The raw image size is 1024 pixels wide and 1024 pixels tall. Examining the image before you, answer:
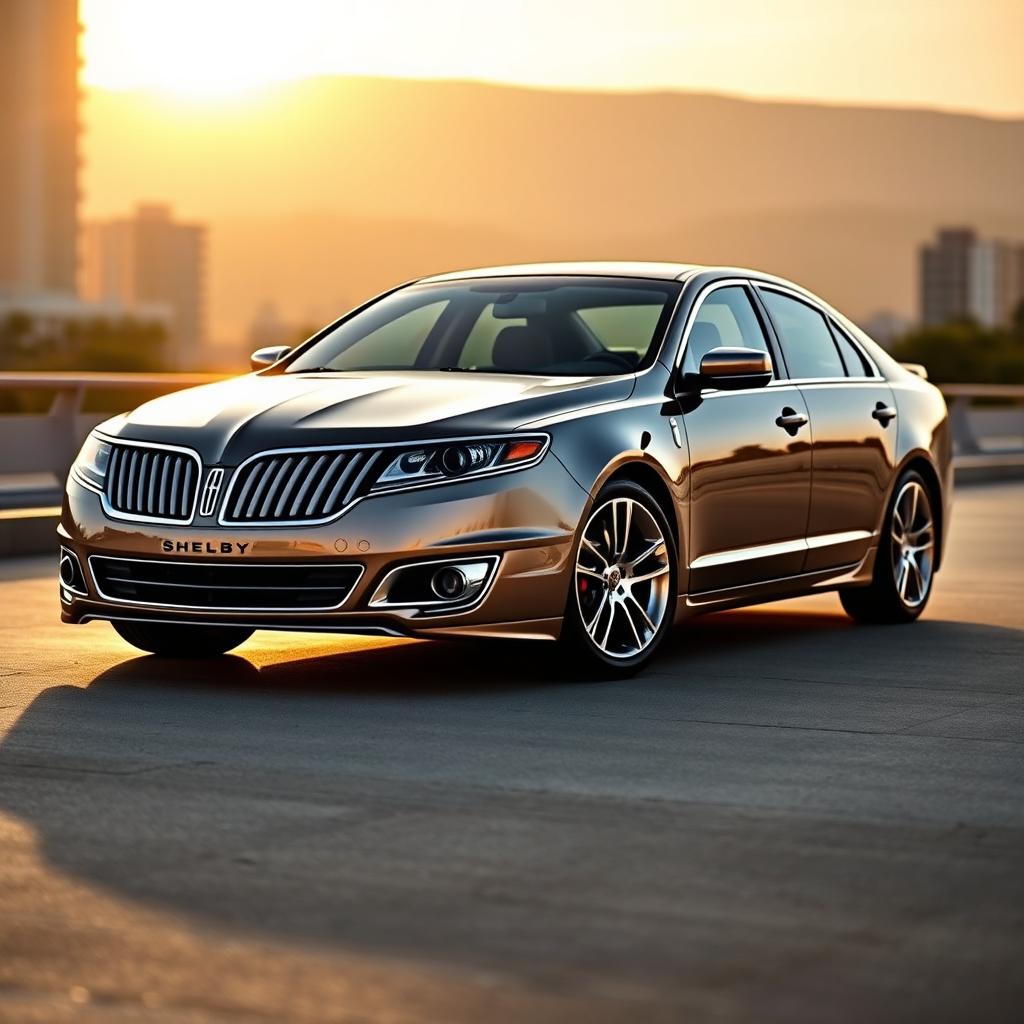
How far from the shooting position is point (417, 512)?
26.7 ft

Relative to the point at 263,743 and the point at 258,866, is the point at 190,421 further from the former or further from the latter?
the point at 258,866

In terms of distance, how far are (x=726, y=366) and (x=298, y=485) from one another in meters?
2.00

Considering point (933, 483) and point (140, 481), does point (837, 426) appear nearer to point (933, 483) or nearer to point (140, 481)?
point (933, 483)

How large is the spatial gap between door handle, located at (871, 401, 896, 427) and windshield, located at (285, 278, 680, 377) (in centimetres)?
152

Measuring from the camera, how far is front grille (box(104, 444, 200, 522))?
27.6 feet

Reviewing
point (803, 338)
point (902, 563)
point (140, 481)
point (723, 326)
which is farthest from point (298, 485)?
point (902, 563)

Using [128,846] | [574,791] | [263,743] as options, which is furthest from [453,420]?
[128,846]

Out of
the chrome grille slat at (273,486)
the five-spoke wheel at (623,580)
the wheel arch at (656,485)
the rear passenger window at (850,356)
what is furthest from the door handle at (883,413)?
the chrome grille slat at (273,486)

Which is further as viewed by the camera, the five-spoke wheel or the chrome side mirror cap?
the chrome side mirror cap

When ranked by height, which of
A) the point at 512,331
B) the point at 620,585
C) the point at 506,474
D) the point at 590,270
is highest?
the point at 590,270

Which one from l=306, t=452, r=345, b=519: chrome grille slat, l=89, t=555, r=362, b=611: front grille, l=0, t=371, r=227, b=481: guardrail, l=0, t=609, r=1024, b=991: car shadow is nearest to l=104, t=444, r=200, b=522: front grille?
l=89, t=555, r=362, b=611: front grille

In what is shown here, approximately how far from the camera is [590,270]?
10.2 metres

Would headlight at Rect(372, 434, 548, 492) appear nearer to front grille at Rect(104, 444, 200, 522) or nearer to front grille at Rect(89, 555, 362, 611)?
front grille at Rect(89, 555, 362, 611)

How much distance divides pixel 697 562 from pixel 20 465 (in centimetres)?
862
